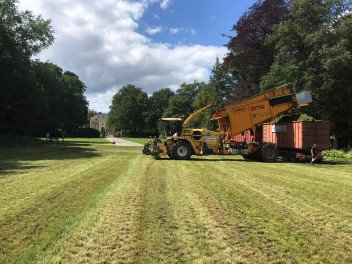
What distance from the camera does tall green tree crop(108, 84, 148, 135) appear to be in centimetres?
13112

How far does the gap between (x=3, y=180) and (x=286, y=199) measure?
8.66 m

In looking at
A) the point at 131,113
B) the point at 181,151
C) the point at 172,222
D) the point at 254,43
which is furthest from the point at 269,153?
the point at 131,113

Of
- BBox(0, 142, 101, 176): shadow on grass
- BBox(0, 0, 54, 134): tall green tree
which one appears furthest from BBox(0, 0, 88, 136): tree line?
BBox(0, 142, 101, 176): shadow on grass

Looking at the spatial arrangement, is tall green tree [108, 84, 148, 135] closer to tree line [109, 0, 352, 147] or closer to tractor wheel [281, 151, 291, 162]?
tree line [109, 0, 352, 147]

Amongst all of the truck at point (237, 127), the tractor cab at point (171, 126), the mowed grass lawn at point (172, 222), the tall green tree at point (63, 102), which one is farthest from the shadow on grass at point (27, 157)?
the tall green tree at point (63, 102)

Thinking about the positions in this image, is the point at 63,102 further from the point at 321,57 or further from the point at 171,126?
the point at 171,126

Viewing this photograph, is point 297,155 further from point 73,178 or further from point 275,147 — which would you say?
point 73,178

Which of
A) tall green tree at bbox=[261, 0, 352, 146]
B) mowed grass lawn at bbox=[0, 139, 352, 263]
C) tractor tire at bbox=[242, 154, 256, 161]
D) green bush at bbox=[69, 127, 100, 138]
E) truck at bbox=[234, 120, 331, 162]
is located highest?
tall green tree at bbox=[261, 0, 352, 146]

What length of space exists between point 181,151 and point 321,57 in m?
14.8

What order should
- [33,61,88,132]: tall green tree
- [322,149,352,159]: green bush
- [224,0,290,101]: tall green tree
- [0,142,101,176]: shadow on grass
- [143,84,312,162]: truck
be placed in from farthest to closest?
[33,61,88,132]: tall green tree < [224,0,290,101]: tall green tree < [322,149,352,159]: green bush < [143,84,312,162]: truck < [0,142,101,176]: shadow on grass

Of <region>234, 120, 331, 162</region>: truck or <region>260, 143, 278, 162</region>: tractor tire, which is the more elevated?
<region>234, 120, 331, 162</region>: truck

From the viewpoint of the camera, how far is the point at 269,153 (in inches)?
966

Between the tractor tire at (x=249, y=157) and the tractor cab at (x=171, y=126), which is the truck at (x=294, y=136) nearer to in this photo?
the tractor tire at (x=249, y=157)

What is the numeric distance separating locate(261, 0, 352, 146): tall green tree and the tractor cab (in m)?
12.5
